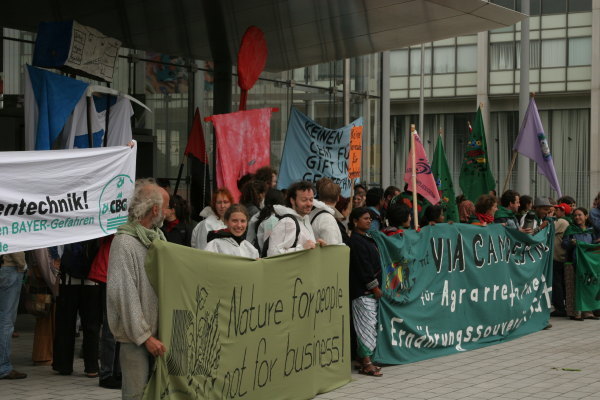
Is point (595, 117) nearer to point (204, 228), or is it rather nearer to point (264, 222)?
point (204, 228)

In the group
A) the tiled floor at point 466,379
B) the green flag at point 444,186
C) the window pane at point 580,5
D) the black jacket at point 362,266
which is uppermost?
the window pane at point 580,5

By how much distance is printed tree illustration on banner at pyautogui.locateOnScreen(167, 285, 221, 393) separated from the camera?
6633mm

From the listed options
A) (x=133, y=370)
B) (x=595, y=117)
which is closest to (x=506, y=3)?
(x=133, y=370)

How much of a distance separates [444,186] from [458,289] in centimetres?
486

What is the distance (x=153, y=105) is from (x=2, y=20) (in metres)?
3.39

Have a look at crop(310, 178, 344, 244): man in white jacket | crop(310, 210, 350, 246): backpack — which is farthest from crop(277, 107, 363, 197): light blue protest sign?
crop(310, 178, 344, 244): man in white jacket

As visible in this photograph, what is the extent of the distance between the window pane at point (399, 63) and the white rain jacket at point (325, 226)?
1925 inches

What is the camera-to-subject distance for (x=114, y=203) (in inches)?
339

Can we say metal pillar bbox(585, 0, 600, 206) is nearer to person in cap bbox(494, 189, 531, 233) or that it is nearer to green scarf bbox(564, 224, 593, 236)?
green scarf bbox(564, 224, 593, 236)

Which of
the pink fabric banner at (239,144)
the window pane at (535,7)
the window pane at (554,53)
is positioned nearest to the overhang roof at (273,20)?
the pink fabric banner at (239,144)

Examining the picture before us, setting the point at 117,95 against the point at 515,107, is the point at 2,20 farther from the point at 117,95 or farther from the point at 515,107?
the point at 515,107

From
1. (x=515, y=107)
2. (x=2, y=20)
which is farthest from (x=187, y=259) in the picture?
(x=515, y=107)

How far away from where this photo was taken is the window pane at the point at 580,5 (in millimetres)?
52750

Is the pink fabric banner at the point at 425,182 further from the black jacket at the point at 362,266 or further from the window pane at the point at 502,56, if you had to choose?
the window pane at the point at 502,56
